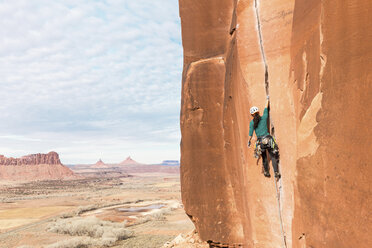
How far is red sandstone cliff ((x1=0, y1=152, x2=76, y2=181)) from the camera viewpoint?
15162 cm

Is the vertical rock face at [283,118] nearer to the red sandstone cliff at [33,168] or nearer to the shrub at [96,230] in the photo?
the shrub at [96,230]

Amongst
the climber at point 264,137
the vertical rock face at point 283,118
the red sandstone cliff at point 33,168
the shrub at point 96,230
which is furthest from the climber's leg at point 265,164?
the red sandstone cliff at point 33,168

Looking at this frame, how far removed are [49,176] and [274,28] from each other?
559ft

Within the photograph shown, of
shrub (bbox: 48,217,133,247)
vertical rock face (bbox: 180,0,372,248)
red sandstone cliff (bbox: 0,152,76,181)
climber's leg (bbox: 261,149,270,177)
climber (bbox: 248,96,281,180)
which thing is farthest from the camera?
red sandstone cliff (bbox: 0,152,76,181)

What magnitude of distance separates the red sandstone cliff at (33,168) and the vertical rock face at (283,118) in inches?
6364

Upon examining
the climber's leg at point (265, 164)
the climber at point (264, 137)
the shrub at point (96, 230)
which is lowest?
the shrub at point (96, 230)

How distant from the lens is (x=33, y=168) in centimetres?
15875

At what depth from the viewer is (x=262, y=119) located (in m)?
7.24

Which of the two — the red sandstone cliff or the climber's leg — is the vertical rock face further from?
the red sandstone cliff

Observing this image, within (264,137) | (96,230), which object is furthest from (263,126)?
(96,230)

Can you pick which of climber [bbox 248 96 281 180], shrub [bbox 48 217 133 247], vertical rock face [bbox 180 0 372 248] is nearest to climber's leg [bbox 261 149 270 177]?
climber [bbox 248 96 281 180]

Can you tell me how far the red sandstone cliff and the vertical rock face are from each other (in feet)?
530

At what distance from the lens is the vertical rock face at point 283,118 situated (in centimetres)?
461

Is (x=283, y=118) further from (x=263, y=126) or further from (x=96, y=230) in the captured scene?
(x=96, y=230)
